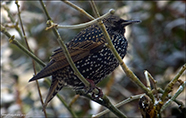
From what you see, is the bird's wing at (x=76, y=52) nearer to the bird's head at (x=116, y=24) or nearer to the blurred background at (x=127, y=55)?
the bird's head at (x=116, y=24)


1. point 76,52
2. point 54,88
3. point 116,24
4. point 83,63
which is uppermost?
point 116,24

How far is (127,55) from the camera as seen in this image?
159 inches

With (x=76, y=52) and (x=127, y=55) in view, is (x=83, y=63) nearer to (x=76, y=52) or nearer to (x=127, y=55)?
(x=76, y=52)

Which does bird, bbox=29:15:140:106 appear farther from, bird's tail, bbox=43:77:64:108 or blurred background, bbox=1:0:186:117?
blurred background, bbox=1:0:186:117

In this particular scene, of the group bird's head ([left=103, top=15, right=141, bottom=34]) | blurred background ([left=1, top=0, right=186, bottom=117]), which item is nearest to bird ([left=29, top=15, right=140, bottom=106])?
bird's head ([left=103, top=15, right=141, bottom=34])

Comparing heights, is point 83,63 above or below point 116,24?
below

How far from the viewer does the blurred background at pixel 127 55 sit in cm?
375

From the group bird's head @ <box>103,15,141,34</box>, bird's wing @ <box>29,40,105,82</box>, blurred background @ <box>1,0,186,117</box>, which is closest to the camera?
bird's wing @ <box>29,40,105,82</box>

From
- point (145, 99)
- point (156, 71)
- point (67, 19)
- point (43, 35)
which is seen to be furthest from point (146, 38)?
point (145, 99)

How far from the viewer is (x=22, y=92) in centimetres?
386

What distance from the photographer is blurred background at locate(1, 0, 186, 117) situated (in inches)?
148

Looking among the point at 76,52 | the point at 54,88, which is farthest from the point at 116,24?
the point at 54,88

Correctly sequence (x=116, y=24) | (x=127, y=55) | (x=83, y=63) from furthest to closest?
(x=127, y=55) → (x=116, y=24) → (x=83, y=63)

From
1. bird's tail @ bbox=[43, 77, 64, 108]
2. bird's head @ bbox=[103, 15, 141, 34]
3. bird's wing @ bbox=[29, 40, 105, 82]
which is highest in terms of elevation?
bird's head @ bbox=[103, 15, 141, 34]
